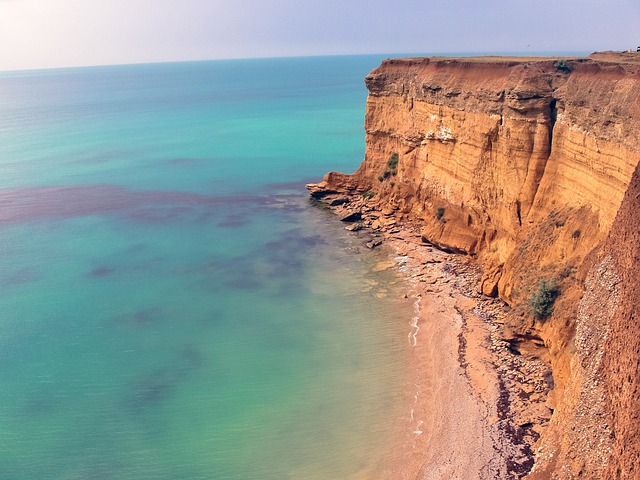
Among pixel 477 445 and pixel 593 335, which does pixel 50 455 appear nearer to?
pixel 477 445

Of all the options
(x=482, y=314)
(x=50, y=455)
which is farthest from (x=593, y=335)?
(x=50, y=455)

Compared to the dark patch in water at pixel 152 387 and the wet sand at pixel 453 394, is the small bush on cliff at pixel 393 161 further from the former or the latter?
the dark patch in water at pixel 152 387

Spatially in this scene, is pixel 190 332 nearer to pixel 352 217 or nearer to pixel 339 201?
pixel 352 217

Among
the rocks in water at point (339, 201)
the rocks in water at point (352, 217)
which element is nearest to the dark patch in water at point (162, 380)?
the rocks in water at point (352, 217)

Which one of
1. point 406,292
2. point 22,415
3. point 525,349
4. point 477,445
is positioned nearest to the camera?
point 477,445

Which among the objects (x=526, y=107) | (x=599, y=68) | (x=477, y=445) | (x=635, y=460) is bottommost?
(x=477, y=445)

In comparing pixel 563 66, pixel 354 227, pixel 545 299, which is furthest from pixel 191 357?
pixel 563 66
